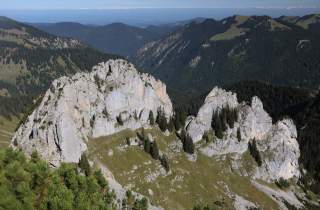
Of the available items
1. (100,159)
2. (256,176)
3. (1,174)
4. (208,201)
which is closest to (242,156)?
(256,176)

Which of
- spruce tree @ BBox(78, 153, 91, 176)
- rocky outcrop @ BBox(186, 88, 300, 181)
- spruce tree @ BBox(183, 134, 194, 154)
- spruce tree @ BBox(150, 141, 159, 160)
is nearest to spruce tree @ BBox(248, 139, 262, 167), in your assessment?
rocky outcrop @ BBox(186, 88, 300, 181)

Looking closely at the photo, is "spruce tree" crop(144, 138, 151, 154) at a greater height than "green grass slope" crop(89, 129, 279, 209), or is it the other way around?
"spruce tree" crop(144, 138, 151, 154)

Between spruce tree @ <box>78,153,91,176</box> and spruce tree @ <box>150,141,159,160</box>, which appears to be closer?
spruce tree @ <box>78,153,91,176</box>

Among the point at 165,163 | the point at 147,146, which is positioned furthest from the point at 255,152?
the point at 147,146

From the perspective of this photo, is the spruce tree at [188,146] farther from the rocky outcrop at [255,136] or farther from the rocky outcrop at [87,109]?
the rocky outcrop at [87,109]

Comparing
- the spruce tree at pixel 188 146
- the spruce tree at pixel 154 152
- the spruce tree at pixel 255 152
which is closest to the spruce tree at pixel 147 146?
the spruce tree at pixel 154 152

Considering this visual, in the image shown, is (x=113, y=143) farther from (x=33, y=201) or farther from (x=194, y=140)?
(x=33, y=201)

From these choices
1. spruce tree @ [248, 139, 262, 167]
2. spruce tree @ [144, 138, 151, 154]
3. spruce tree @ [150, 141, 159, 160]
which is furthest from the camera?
spruce tree @ [248, 139, 262, 167]

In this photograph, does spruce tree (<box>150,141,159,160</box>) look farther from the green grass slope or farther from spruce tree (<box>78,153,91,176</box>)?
spruce tree (<box>78,153,91,176</box>)
